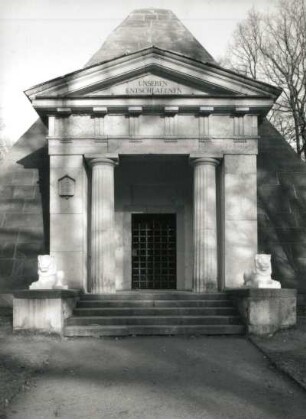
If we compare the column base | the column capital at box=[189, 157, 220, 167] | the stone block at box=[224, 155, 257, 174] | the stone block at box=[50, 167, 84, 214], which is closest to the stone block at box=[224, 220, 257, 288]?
the column base

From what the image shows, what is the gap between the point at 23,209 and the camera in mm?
16234

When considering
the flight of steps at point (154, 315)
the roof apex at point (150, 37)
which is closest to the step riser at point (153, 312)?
the flight of steps at point (154, 315)

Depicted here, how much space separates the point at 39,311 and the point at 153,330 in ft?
7.34

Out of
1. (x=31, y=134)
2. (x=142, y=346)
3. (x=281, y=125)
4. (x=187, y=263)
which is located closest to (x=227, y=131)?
(x=187, y=263)

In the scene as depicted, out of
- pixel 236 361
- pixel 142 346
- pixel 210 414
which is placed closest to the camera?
pixel 210 414

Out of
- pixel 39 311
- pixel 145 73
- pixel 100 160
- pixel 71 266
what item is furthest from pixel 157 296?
pixel 145 73

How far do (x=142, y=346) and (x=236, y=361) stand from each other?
6.04ft

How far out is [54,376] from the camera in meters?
7.45

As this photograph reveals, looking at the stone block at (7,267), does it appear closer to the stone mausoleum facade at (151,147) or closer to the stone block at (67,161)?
the stone mausoleum facade at (151,147)

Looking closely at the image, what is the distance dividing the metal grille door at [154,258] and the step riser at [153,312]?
4.09 m

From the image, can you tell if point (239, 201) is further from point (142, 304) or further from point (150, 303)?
point (142, 304)

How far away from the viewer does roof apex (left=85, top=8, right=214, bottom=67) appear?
18609 mm

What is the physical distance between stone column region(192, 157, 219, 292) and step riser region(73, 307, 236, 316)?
1478 mm

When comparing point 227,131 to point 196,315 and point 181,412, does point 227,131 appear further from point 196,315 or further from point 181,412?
point 181,412
